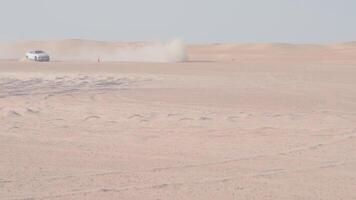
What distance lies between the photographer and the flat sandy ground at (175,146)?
9188 mm

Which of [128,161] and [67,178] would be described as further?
[128,161]

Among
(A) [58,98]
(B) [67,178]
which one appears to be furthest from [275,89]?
(B) [67,178]

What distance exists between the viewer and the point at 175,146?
12.7 metres

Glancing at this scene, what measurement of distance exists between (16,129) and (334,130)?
616cm

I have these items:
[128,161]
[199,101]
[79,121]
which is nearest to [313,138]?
[128,161]

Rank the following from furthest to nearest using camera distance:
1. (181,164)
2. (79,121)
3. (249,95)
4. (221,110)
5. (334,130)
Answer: (249,95) → (221,110) → (79,121) → (334,130) → (181,164)

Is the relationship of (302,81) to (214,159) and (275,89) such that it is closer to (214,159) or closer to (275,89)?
(275,89)

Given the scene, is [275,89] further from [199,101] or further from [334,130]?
[334,130]

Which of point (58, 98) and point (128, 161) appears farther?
point (58, 98)

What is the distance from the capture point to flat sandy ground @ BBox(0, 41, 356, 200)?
919cm

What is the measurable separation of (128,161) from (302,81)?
2404cm

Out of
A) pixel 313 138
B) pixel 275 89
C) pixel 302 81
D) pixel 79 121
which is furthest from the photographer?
pixel 302 81

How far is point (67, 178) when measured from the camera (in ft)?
32.1

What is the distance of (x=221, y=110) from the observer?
1972 cm
